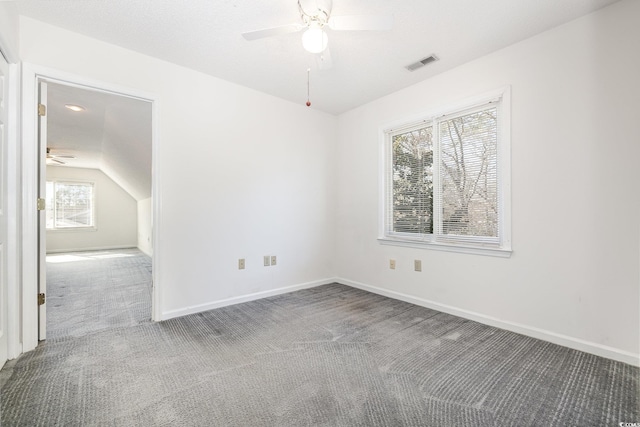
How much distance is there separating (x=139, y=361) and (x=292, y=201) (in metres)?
2.25

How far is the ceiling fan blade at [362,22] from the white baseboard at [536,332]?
2.48 m

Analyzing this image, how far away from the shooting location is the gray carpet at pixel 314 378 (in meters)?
1.40

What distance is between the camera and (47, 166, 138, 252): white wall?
723cm

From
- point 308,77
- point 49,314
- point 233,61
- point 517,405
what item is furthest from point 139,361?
point 308,77

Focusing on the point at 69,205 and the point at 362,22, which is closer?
the point at 362,22

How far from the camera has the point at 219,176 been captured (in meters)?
3.01

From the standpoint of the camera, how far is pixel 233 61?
2650 millimetres

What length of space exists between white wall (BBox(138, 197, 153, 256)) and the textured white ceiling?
5534 millimetres

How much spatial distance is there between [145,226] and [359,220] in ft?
20.8

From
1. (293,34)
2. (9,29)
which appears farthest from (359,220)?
(9,29)

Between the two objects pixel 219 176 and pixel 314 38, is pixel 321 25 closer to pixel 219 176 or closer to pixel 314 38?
pixel 314 38

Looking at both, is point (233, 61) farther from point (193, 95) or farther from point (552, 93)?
point (552, 93)

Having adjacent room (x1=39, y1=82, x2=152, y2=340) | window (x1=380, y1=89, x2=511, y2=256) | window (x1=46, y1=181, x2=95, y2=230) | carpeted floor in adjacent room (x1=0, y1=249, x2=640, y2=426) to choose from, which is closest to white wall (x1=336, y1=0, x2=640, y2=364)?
window (x1=380, y1=89, x2=511, y2=256)

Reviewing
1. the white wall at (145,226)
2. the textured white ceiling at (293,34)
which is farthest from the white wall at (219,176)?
the white wall at (145,226)
